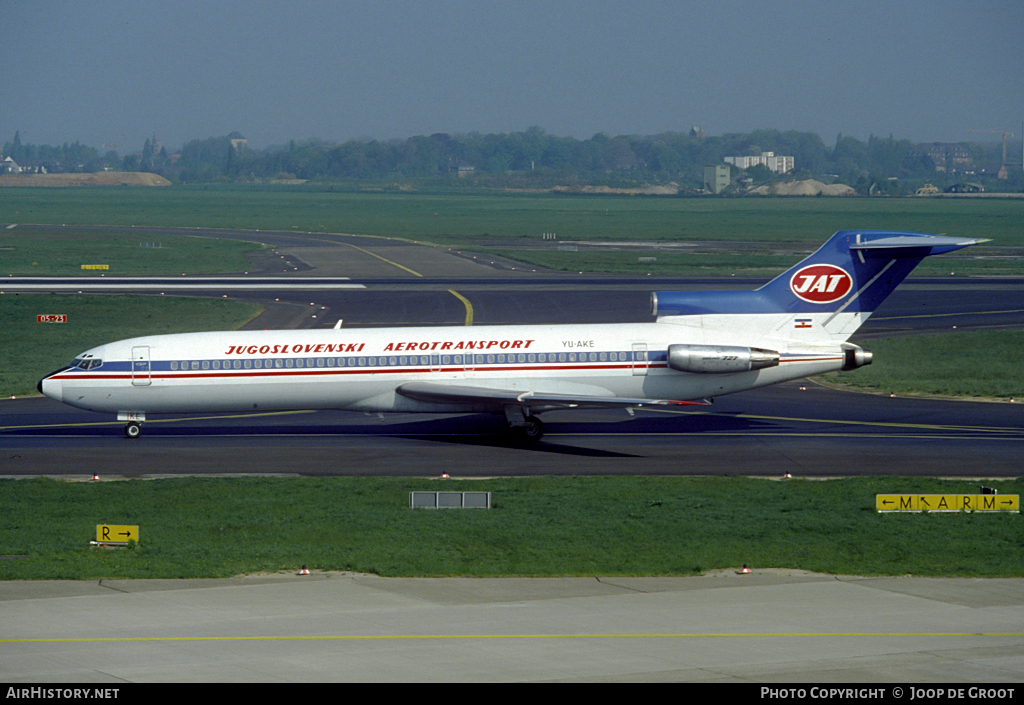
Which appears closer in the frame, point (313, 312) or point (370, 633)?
point (370, 633)

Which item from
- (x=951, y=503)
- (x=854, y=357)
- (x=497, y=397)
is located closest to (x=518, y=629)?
(x=951, y=503)

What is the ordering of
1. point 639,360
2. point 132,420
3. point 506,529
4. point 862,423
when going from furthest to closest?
point 862,423
point 132,420
point 639,360
point 506,529

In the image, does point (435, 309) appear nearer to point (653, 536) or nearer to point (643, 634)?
point (653, 536)

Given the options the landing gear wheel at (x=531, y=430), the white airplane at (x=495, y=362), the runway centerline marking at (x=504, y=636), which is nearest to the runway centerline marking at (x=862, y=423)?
the white airplane at (x=495, y=362)

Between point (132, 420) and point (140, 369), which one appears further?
point (132, 420)

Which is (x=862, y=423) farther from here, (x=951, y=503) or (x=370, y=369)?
(x=370, y=369)

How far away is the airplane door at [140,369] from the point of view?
36656 millimetres

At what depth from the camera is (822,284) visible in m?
37.8

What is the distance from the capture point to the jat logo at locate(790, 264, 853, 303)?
3778 centimetres

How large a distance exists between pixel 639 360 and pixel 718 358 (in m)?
2.50

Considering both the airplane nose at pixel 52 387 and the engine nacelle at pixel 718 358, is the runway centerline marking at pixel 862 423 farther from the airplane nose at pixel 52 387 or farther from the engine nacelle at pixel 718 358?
the airplane nose at pixel 52 387

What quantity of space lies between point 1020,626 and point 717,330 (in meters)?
19.7
